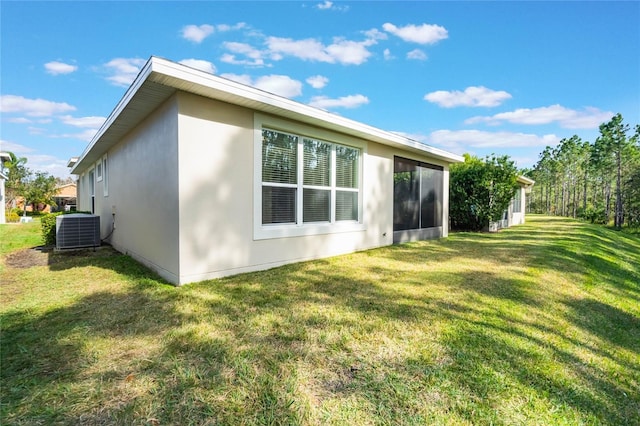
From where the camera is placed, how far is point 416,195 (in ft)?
30.0

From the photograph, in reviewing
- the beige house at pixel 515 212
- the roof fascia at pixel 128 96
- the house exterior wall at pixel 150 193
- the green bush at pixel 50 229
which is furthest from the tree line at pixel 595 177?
the green bush at pixel 50 229

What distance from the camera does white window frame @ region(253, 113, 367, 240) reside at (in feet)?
16.3

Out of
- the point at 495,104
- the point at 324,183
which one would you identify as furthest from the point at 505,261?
the point at 495,104

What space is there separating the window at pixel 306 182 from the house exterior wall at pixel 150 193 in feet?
4.70

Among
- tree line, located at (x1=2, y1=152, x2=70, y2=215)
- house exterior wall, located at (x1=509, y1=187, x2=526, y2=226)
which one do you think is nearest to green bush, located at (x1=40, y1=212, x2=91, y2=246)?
house exterior wall, located at (x1=509, y1=187, x2=526, y2=226)

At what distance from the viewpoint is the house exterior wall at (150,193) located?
4.32 metres

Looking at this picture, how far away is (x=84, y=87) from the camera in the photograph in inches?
355

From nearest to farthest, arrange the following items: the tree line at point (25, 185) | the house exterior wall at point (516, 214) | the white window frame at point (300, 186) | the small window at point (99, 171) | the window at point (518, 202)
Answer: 1. the white window frame at point (300, 186)
2. the small window at point (99, 171)
3. the house exterior wall at point (516, 214)
4. the window at point (518, 202)
5. the tree line at point (25, 185)

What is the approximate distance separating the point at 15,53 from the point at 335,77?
30.6 feet

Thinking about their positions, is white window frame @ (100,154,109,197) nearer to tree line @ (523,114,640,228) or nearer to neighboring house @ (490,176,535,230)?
neighboring house @ (490,176,535,230)

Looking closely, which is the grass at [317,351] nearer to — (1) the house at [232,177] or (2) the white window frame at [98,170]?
(1) the house at [232,177]

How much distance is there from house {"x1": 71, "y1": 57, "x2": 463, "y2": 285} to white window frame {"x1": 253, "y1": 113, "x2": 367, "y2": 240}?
0.02 m

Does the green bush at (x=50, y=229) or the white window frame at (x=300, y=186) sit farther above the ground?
the white window frame at (x=300, y=186)

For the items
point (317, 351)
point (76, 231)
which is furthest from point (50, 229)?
point (317, 351)
